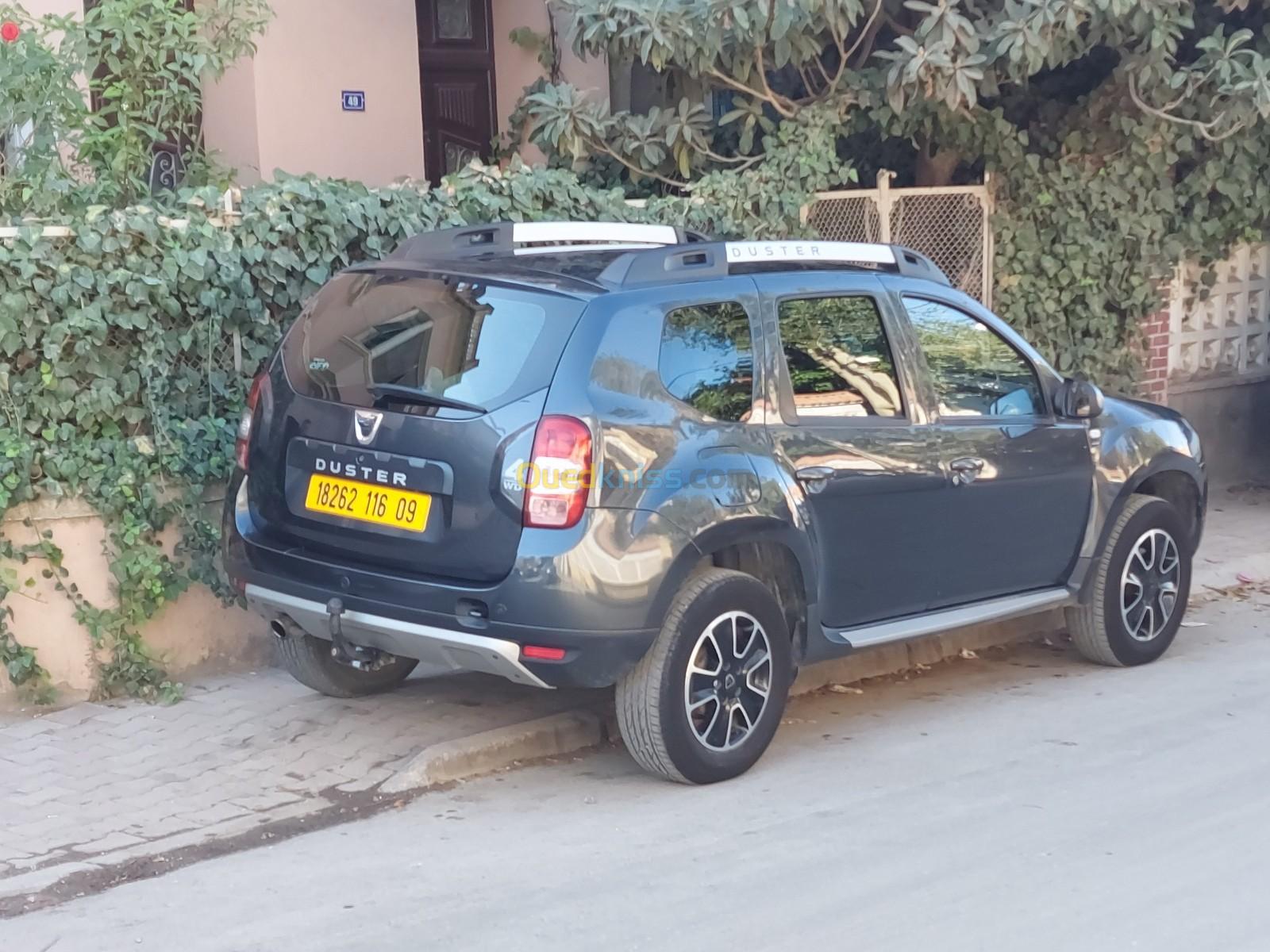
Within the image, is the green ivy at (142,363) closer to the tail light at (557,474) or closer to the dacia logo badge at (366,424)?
the dacia logo badge at (366,424)

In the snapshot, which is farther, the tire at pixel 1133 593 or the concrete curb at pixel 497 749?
the tire at pixel 1133 593

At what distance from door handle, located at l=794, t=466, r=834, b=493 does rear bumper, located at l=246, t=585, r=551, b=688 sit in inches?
48.2

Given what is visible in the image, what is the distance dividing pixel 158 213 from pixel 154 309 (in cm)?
46

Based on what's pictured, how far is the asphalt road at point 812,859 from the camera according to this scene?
170 inches

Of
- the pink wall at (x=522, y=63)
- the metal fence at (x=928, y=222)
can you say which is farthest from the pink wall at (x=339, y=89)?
the metal fence at (x=928, y=222)

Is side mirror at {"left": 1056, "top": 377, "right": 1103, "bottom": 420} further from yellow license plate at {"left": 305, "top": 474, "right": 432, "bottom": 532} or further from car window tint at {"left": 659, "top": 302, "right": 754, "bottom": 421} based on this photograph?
yellow license plate at {"left": 305, "top": 474, "right": 432, "bottom": 532}

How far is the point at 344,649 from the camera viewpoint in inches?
217

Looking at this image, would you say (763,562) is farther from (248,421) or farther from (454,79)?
(454,79)

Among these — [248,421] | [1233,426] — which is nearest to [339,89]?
[248,421]

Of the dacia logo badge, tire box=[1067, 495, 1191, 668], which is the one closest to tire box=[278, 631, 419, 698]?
the dacia logo badge

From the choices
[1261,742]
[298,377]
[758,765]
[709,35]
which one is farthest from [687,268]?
[709,35]

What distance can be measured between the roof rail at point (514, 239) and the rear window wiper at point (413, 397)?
2.32 feet

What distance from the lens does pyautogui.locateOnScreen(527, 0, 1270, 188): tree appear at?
8320 mm

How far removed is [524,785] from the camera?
5.64 meters
